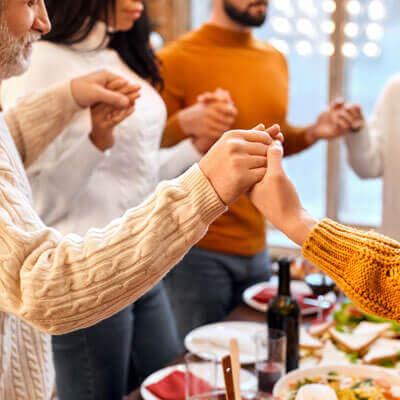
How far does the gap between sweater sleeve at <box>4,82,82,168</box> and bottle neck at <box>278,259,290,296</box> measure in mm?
536

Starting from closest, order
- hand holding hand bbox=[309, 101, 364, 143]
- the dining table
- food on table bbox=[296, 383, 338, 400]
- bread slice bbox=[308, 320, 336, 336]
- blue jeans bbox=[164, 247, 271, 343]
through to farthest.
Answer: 1. food on table bbox=[296, 383, 338, 400]
2. bread slice bbox=[308, 320, 336, 336]
3. the dining table
4. blue jeans bbox=[164, 247, 271, 343]
5. hand holding hand bbox=[309, 101, 364, 143]

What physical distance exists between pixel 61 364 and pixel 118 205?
0.39 m

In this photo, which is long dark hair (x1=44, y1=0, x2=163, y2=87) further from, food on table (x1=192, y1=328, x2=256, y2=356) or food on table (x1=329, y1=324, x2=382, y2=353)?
food on table (x1=329, y1=324, x2=382, y2=353)

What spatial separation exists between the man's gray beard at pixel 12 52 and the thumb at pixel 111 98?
0.24 meters

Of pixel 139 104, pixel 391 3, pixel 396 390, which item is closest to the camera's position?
pixel 396 390

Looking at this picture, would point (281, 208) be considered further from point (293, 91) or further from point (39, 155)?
point (293, 91)

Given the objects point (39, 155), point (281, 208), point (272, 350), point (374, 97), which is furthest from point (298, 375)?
point (374, 97)

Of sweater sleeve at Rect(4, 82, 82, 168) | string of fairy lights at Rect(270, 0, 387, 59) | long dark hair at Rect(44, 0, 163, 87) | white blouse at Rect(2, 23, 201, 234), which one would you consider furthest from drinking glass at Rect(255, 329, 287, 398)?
string of fairy lights at Rect(270, 0, 387, 59)

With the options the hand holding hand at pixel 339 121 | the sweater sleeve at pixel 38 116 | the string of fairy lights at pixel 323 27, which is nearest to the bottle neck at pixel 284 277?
the sweater sleeve at pixel 38 116

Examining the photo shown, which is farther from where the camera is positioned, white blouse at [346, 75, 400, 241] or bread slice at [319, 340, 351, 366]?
white blouse at [346, 75, 400, 241]

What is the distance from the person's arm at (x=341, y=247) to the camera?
25.0 inches

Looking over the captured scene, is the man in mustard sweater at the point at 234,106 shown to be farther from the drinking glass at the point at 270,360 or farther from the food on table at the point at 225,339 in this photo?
the drinking glass at the point at 270,360

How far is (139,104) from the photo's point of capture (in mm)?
1286

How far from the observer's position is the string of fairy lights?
325 centimetres
